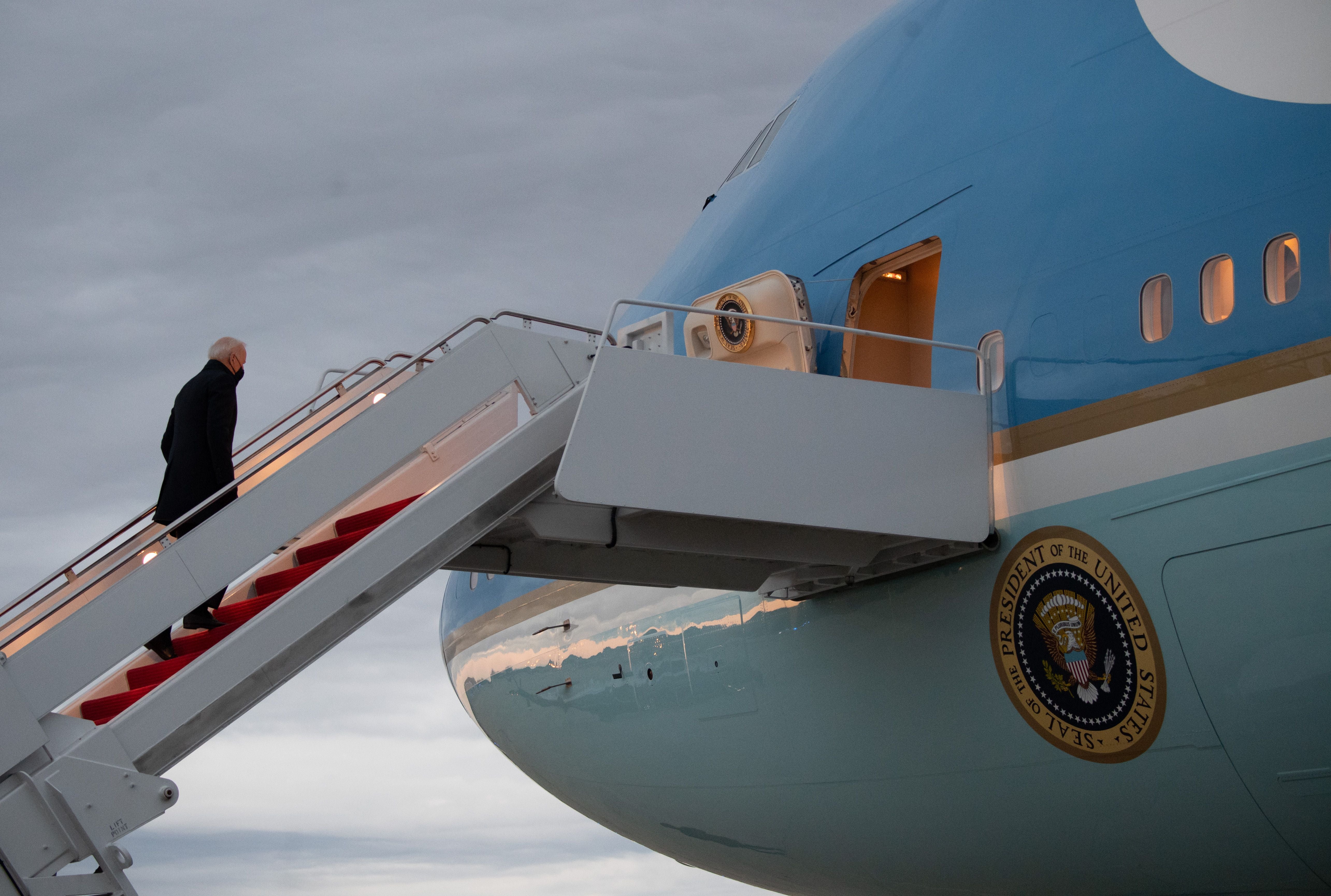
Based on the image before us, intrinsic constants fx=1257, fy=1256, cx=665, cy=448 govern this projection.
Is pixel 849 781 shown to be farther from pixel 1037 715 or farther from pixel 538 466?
pixel 538 466

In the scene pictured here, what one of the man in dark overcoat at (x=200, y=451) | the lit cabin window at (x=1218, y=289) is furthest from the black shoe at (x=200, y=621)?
the lit cabin window at (x=1218, y=289)

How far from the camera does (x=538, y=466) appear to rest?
7059 millimetres

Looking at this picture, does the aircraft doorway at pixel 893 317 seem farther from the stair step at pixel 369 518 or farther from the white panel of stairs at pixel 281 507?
the stair step at pixel 369 518

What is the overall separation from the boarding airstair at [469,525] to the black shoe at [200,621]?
27 cm

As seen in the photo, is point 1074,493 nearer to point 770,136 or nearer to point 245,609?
point 245,609

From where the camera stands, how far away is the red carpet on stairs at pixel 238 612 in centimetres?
744

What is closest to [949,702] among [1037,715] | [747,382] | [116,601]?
[1037,715]

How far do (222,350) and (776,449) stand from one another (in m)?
3.55

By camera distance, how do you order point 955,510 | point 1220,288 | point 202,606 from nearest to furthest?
point 1220,288, point 202,606, point 955,510

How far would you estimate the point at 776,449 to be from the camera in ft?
21.7

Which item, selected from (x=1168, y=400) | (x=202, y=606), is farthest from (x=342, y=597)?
(x=1168, y=400)

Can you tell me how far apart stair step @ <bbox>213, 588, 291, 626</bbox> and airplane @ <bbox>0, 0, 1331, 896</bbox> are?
3cm

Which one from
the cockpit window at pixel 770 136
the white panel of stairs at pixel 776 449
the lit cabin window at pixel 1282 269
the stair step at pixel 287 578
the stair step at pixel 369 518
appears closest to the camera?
the lit cabin window at pixel 1282 269

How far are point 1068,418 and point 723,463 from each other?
1961mm
